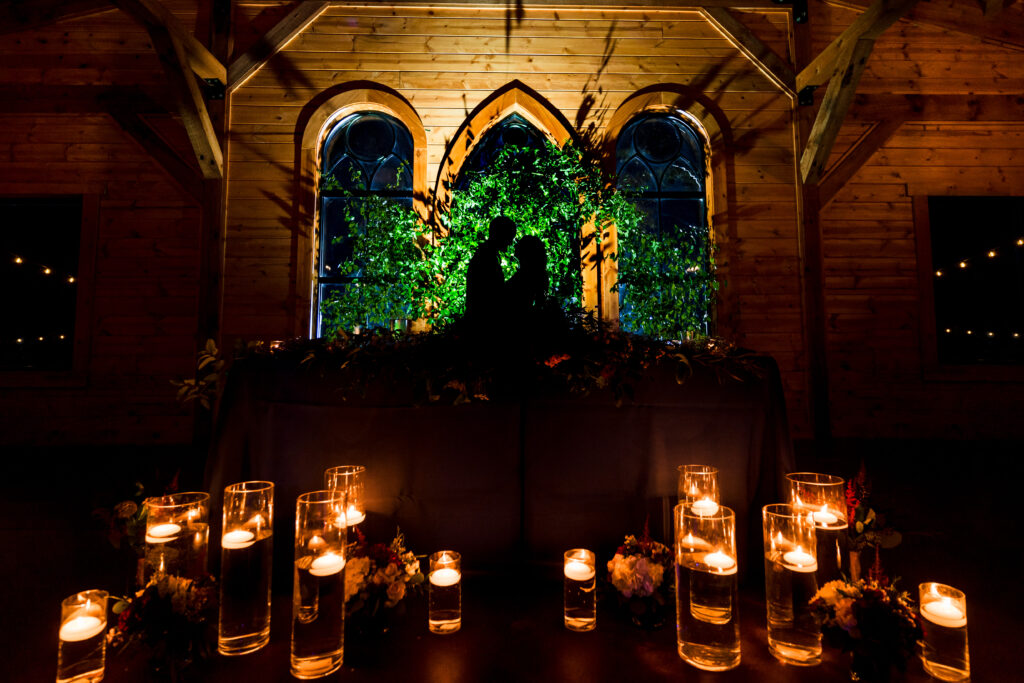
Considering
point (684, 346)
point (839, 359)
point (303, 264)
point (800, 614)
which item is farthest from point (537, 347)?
point (839, 359)

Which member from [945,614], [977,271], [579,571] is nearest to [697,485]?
[579,571]

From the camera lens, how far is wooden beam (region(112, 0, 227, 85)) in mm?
3305

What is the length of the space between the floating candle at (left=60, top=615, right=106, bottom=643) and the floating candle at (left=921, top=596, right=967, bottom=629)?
215cm

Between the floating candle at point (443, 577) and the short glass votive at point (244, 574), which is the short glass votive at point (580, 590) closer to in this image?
the floating candle at point (443, 577)

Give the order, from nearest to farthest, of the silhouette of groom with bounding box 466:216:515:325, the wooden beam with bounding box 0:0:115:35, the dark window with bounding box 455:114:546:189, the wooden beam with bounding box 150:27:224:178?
the silhouette of groom with bounding box 466:216:515:325 → the wooden beam with bounding box 150:27:224:178 → the wooden beam with bounding box 0:0:115:35 → the dark window with bounding box 455:114:546:189

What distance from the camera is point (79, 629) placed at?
1.15 m

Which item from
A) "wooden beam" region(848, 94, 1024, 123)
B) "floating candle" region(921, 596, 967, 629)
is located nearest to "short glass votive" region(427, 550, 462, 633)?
"floating candle" region(921, 596, 967, 629)

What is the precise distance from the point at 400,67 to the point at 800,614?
4921mm

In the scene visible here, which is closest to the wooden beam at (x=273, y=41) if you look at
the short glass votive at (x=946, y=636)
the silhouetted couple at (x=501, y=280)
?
the silhouetted couple at (x=501, y=280)

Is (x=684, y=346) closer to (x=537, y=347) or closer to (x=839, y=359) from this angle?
(x=537, y=347)

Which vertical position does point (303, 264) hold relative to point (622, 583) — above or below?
above

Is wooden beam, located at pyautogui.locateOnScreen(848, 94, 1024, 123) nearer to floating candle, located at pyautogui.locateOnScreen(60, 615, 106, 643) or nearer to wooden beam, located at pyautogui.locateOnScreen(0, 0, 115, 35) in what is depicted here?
floating candle, located at pyautogui.locateOnScreen(60, 615, 106, 643)

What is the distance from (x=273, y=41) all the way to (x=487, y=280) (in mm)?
3987

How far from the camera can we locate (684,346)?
5.88 feet
